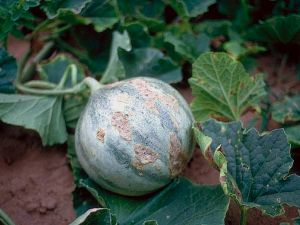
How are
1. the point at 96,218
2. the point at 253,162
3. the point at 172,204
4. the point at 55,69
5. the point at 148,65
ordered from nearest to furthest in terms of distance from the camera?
the point at 96,218 < the point at 253,162 < the point at 172,204 < the point at 148,65 < the point at 55,69

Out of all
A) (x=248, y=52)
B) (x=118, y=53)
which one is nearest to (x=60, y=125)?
(x=118, y=53)

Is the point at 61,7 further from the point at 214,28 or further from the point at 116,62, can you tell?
the point at 214,28

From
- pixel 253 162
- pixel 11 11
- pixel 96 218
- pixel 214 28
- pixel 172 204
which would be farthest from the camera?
pixel 214 28

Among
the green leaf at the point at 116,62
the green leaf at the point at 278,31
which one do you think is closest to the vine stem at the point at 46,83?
the green leaf at the point at 116,62

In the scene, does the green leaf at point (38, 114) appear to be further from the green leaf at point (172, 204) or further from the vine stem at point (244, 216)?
the vine stem at point (244, 216)

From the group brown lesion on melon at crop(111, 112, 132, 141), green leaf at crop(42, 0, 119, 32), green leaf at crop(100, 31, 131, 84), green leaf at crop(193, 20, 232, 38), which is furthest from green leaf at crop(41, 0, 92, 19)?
green leaf at crop(193, 20, 232, 38)

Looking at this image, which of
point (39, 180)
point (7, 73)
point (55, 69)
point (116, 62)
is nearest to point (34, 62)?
point (55, 69)

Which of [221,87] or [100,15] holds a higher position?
[100,15]
